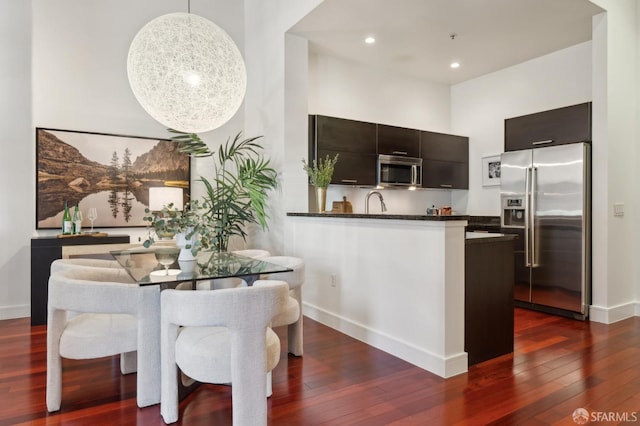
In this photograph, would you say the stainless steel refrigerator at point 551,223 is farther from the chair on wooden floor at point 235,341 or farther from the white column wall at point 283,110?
the chair on wooden floor at point 235,341

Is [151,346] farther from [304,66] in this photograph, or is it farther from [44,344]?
[304,66]

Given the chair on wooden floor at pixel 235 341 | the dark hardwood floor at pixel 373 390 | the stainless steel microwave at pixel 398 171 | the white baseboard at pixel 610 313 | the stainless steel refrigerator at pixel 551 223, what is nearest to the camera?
the chair on wooden floor at pixel 235 341

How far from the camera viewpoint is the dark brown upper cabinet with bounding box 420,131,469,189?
5699mm

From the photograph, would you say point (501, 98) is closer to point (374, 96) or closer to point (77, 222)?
point (374, 96)

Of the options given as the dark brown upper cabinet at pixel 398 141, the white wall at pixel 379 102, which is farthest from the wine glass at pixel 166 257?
the dark brown upper cabinet at pixel 398 141

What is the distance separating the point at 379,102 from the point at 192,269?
13.7 ft

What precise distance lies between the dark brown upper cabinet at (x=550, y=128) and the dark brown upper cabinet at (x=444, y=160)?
43.7 inches

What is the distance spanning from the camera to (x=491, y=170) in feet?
18.8

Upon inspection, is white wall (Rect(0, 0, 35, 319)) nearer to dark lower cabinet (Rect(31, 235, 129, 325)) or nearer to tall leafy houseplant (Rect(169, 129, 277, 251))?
dark lower cabinet (Rect(31, 235, 129, 325))

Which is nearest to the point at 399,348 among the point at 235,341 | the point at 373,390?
the point at 373,390

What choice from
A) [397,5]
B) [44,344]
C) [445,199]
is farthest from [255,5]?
[44,344]

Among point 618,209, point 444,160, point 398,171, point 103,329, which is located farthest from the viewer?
point 444,160

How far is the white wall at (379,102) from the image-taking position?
512 cm

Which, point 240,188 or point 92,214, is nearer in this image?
point 92,214
